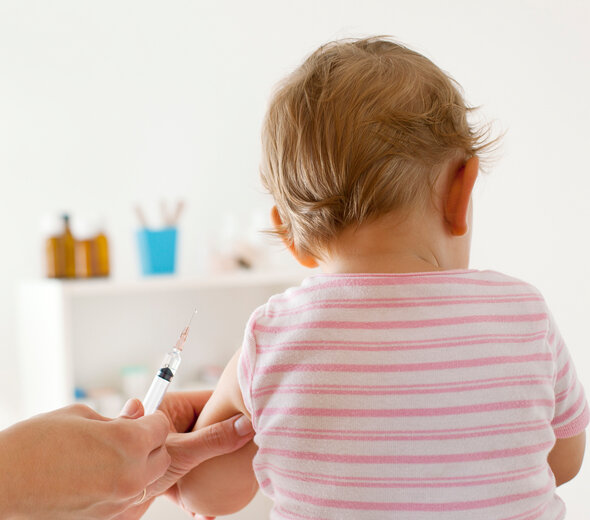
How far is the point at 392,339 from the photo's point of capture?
627 millimetres

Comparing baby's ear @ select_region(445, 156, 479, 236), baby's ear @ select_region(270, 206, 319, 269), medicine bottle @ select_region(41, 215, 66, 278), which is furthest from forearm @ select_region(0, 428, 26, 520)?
medicine bottle @ select_region(41, 215, 66, 278)

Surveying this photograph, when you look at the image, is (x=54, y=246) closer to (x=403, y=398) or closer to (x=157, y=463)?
(x=157, y=463)

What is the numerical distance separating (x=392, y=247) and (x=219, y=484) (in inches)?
14.2

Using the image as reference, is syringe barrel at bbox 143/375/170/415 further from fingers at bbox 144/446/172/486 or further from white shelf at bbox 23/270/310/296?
white shelf at bbox 23/270/310/296

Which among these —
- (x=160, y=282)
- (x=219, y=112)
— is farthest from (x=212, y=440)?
(x=219, y=112)

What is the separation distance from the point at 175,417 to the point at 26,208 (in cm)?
127

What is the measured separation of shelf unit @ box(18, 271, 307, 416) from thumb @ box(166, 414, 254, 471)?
100 centimetres

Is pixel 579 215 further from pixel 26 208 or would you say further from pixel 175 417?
pixel 26 208

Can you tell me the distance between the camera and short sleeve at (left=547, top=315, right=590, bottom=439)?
0.70m

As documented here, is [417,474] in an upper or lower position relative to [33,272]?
upper

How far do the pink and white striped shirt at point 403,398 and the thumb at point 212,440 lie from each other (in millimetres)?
91

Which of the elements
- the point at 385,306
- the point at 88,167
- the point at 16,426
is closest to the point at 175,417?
the point at 16,426

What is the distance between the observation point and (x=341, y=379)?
0.63m

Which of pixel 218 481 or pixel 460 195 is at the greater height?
pixel 460 195
